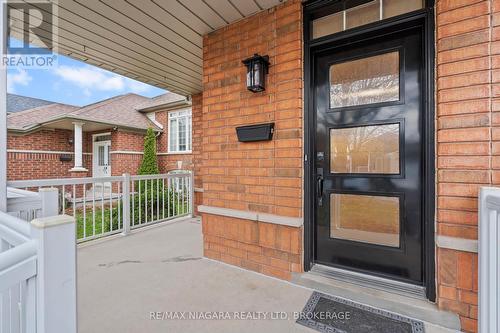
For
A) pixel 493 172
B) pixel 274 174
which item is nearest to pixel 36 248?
pixel 274 174

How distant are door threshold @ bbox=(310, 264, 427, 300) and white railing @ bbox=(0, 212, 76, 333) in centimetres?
198

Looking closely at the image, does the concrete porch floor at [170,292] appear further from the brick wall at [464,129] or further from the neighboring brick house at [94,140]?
the neighboring brick house at [94,140]

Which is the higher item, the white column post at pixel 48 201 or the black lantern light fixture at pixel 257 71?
the black lantern light fixture at pixel 257 71

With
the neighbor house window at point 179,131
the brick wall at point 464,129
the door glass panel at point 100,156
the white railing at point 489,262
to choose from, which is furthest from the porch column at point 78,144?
the white railing at point 489,262

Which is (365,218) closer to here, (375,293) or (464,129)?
(375,293)

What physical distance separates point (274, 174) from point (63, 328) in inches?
73.1

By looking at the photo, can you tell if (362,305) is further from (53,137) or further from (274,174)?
(53,137)

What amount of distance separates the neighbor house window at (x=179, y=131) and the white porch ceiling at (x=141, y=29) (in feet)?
17.8

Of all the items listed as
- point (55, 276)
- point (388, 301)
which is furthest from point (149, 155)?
point (55, 276)

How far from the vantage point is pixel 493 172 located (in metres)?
1.58

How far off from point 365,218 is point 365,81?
1.22 meters

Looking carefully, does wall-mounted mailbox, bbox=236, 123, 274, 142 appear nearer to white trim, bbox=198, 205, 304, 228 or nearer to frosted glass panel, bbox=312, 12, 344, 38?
white trim, bbox=198, 205, 304, 228

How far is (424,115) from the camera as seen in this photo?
6.18 feet

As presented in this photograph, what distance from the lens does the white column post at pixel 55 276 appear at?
75 centimetres
